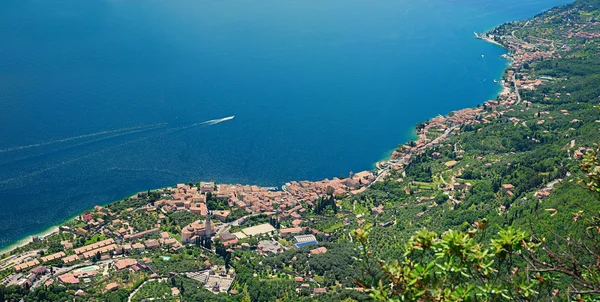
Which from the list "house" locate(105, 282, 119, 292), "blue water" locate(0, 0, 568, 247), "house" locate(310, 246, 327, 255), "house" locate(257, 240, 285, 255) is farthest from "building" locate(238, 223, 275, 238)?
"house" locate(105, 282, 119, 292)

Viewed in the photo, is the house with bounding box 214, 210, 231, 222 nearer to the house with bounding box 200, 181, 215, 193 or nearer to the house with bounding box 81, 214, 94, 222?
the house with bounding box 200, 181, 215, 193

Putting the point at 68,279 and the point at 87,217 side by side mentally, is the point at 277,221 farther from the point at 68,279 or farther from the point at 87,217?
the point at 68,279

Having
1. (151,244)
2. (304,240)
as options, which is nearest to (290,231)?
(304,240)

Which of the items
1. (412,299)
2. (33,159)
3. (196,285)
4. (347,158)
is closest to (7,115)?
(33,159)

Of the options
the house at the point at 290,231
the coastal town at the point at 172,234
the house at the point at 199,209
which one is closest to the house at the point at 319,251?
the coastal town at the point at 172,234

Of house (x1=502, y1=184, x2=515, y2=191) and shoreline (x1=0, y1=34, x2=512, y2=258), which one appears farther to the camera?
house (x1=502, y1=184, x2=515, y2=191)

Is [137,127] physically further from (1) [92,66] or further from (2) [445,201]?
(2) [445,201]

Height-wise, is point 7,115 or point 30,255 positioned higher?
point 7,115
